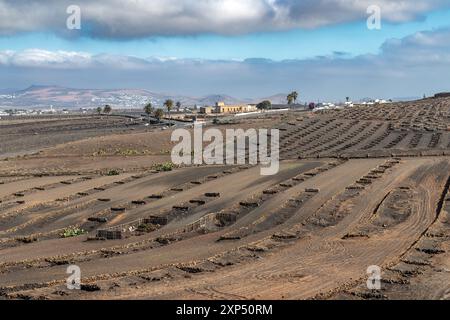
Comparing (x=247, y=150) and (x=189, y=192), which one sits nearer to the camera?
(x=189, y=192)

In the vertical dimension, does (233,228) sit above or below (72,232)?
above

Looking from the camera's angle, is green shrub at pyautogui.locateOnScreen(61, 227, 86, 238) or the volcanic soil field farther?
green shrub at pyautogui.locateOnScreen(61, 227, 86, 238)

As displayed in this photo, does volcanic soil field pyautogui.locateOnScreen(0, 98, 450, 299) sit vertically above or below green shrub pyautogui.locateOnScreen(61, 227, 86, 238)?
above

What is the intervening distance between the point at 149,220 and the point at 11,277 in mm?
11280

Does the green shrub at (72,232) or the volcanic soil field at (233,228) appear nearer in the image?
the volcanic soil field at (233,228)

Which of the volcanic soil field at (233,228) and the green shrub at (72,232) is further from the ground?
the volcanic soil field at (233,228)

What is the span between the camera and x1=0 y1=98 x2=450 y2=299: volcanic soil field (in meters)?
20.1

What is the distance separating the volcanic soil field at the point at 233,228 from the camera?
20.1 meters

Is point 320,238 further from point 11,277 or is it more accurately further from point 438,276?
point 11,277

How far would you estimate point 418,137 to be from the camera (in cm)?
8031

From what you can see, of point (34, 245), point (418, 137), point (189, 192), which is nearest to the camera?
point (34, 245)

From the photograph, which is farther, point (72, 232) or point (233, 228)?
point (233, 228)

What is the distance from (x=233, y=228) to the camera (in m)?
30.8
